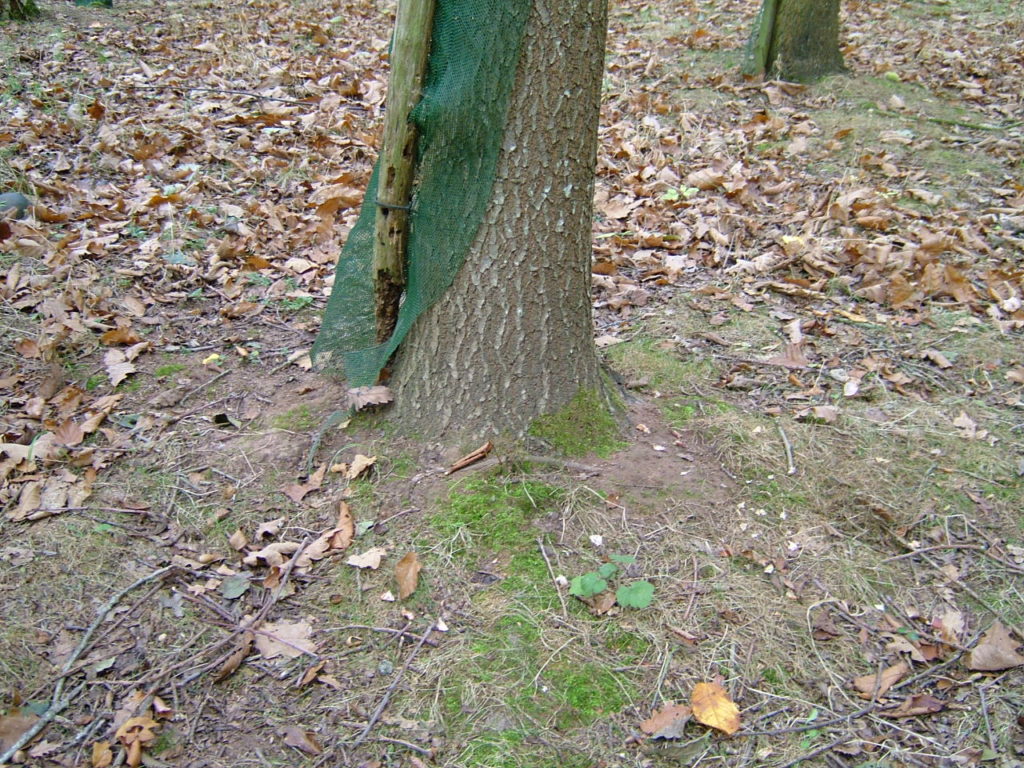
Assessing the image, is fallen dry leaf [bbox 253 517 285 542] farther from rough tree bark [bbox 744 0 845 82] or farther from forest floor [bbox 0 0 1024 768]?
rough tree bark [bbox 744 0 845 82]

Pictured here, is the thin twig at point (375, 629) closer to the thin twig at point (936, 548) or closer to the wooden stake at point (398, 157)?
the wooden stake at point (398, 157)

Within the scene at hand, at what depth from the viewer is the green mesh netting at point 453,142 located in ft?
7.82

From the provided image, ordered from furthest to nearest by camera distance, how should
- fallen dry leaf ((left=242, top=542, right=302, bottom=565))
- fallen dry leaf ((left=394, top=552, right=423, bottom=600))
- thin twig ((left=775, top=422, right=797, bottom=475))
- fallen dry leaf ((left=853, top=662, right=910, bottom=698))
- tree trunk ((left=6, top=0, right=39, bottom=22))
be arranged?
1. tree trunk ((left=6, top=0, right=39, bottom=22))
2. thin twig ((left=775, top=422, right=797, bottom=475))
3. fallen dry leaf ((left=242, top=542, right=302, bottom=565))
4. fallen dry leaf ((left=394, top=552, right=423, bottom=600))
5. fallen dry leaf ((left=853, top=662, right=910, bottom=698))

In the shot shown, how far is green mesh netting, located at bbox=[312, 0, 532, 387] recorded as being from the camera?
2.38m

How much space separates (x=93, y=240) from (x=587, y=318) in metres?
3.12

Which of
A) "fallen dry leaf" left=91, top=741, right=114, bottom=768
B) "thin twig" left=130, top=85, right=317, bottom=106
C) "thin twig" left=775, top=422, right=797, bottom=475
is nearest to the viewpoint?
"fallen dry leaf" left=91, top=741, right=114, bottom=768

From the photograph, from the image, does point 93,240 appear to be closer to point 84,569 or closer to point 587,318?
point 84,569

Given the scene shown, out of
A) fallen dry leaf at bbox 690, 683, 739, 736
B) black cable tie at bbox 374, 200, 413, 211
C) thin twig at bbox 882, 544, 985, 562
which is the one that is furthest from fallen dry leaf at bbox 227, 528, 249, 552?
thin twig at bbox 882, 544, 985, 562

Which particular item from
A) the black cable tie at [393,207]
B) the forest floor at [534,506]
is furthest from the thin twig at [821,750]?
the black cable tie at [393,207]

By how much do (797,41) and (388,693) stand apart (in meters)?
7.08

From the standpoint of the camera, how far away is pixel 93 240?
4.30m

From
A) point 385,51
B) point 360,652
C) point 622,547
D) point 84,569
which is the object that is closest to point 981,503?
point 622,547

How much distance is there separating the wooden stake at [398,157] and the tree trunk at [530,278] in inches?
8.6

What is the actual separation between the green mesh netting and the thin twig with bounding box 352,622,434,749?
107 cm
